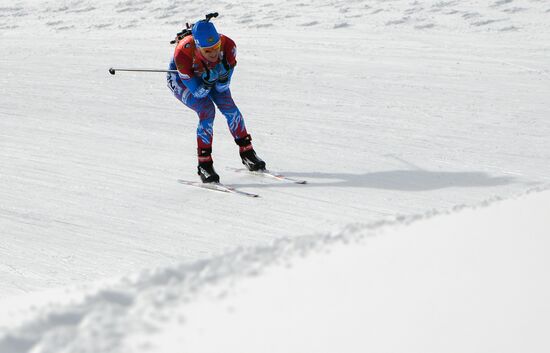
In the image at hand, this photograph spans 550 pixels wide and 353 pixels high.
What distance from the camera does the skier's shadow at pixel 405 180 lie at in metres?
6.66

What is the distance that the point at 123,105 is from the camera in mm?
10508

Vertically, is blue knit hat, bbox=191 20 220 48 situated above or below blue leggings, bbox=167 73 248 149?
above

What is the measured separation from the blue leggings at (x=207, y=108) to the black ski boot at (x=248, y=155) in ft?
0.18

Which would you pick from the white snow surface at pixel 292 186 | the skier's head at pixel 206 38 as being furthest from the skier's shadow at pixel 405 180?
the skier's head at pixel 206 38

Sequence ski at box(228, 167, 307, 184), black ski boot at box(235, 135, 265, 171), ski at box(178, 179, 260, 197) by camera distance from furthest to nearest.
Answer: black ski boot at box(235, 135, 265, 171) < ski at box(228, 167, 307, 184) < ski at box(178, 179, 260, 197)

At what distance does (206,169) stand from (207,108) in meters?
0.53

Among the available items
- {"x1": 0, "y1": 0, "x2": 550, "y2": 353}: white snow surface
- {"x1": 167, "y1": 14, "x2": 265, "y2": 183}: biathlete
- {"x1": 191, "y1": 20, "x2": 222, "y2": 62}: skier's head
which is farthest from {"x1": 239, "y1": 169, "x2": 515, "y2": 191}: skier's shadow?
{"x1": 191, "y1": 20, "x2": 222, "y2": 62}: skier's head

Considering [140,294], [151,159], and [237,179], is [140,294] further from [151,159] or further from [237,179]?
[151,159]

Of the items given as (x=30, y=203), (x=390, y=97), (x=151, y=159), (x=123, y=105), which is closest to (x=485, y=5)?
(x=390, y=97)

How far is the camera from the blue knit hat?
6.33m

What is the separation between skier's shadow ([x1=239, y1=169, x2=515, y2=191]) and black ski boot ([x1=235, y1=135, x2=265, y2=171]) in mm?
278

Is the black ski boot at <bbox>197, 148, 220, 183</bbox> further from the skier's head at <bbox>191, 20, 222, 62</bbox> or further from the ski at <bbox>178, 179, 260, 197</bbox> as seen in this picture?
the skier's head at <bbox>191, 20, 222, 62</bbox>

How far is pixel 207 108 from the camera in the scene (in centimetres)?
679

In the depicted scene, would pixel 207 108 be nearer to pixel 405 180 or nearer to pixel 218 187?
pixel 218 187
